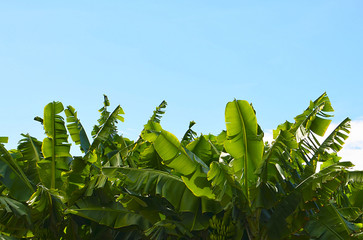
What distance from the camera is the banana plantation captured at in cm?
850

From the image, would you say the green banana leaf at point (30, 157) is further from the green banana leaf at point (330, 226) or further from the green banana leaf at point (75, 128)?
the green banana leaf at point (330, 226)

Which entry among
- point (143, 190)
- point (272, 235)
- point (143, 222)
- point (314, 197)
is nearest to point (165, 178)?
point (143, 190)

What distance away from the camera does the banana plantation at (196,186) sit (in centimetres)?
850

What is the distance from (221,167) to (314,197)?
2235 millimetres

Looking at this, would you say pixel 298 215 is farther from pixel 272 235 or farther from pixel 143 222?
pixel 143 222

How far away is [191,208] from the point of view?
9086 mm

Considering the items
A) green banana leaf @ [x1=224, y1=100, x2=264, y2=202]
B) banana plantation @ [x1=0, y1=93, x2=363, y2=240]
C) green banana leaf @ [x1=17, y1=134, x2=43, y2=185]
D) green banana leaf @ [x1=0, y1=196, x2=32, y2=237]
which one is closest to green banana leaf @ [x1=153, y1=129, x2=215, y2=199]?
banana plantation @ [x1=0, y1=93, x2=363, y2=240]

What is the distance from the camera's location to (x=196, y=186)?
862cm

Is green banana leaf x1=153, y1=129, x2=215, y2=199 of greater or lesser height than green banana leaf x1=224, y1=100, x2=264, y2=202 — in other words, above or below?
below

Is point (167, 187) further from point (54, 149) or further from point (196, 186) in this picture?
point (54, 149)

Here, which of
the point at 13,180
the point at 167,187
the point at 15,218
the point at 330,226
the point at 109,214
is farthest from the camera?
the point at 13,180

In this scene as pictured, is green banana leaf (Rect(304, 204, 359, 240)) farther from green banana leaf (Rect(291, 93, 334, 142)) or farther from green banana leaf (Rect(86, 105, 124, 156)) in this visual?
green banana leaf (Rect(86, 105, 124, 156))

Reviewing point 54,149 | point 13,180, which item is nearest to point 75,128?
point 54,149

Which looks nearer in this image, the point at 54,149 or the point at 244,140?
the point at 244,140
